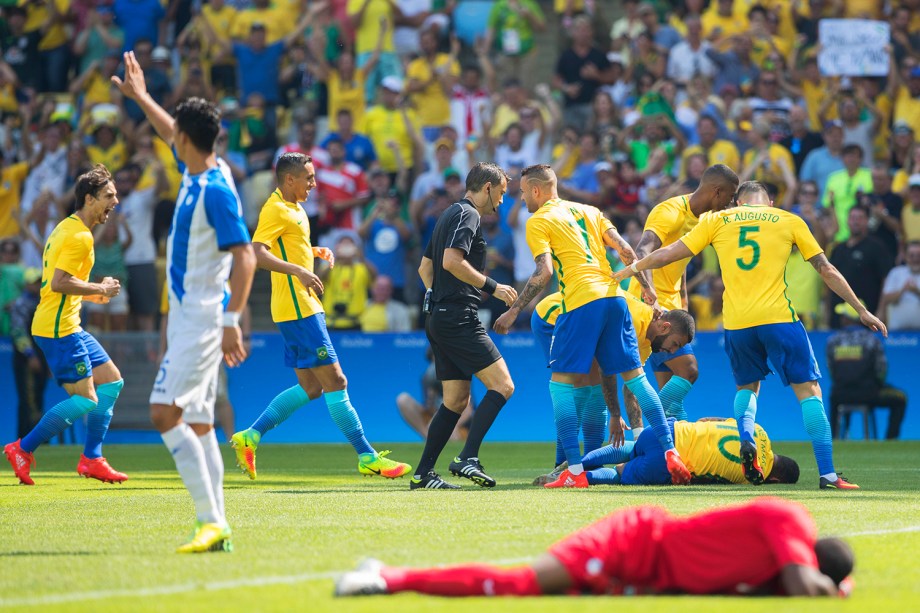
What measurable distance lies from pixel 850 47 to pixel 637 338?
9009 mm

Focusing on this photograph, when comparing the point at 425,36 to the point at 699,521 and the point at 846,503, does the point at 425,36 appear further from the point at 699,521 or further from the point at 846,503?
the point at 699,521

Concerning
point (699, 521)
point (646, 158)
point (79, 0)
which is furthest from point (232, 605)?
point (79, 0)

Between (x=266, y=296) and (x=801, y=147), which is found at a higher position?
(x=801, y=147)

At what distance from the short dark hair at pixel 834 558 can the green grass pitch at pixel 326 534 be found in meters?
0.12

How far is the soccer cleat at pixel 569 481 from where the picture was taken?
10.5m

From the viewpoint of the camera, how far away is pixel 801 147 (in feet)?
62.2

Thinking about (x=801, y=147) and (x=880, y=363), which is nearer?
(x=880, y=363)

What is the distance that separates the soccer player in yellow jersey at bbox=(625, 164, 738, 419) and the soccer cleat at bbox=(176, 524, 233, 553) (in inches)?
229

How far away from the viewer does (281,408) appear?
11.9 meters

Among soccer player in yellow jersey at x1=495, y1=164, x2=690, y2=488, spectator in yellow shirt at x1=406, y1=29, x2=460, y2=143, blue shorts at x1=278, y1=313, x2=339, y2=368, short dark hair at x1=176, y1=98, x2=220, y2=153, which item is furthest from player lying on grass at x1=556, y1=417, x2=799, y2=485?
spectator in yellow shirt at x1=406, y1=29, x2=460, y2=143

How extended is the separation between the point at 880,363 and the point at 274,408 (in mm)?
8790

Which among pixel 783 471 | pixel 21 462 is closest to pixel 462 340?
pixel 783 471

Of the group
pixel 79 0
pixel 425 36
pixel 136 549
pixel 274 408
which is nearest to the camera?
pixel 136 549

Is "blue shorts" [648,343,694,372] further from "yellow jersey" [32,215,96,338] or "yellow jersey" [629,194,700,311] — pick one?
"yellow jersey" [32,215,96,338]
